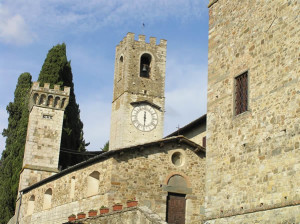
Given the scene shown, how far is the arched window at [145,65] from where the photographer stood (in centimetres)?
3914

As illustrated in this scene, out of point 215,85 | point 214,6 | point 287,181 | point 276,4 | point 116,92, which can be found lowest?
point 287,181

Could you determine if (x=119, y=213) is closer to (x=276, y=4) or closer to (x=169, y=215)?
(x=169, y=215)

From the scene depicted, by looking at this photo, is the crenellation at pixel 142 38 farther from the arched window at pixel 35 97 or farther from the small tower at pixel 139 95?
the arched window at pixel 35 97

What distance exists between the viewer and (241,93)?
13.4 meters

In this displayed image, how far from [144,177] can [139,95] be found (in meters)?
20.2

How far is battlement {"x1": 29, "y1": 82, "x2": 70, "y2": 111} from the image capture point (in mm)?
30906

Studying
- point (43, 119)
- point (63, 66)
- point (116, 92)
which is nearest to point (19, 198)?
point (43, 119)

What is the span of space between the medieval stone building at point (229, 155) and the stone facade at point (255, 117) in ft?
0.09

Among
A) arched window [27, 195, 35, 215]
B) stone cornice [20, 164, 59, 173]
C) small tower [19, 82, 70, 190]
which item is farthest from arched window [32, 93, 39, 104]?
arched window [27, 195, 35, 215]

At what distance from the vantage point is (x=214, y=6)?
50.2 ft

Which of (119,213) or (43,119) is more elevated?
(43,119)

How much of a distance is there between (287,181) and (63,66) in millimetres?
26679

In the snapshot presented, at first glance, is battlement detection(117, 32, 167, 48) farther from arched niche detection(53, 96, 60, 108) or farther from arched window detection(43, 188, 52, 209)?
arched window detection(43, 188, 52, 209)

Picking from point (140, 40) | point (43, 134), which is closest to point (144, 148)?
point (43, 134)
